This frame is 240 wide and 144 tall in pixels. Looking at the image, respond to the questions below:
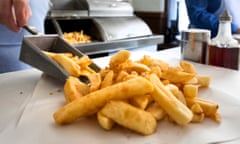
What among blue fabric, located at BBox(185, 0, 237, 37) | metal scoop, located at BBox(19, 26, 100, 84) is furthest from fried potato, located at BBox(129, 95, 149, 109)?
blue fabric, located at BBox(185, 0, 237, 37)

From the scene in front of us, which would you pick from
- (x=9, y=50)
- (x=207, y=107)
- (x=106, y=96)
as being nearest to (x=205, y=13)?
(x=9, y=50)

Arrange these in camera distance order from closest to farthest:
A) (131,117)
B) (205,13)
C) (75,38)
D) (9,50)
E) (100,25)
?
(131,117), (9,50), (75,38), (100,25), (205,13)

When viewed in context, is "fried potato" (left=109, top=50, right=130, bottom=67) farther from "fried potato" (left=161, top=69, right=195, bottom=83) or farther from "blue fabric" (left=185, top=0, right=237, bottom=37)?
"blue fabric" (left=185, top=0, right=237, bottom=37)

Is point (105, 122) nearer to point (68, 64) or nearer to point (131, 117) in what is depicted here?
point (131, 117)

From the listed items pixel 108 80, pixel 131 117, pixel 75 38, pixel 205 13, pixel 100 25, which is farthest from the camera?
pixel 205 13

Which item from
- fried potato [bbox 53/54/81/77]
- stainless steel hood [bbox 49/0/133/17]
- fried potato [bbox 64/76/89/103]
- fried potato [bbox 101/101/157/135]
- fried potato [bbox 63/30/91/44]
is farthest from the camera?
stainless steel hood [bbox 49/0/133/17]

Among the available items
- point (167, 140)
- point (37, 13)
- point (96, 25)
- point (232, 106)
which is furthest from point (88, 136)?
point (96, 25)

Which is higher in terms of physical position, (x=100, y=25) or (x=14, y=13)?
(x=14, y=13)

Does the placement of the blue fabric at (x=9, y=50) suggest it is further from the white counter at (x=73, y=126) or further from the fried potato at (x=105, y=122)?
the fried potato at (x=105, y=122)
